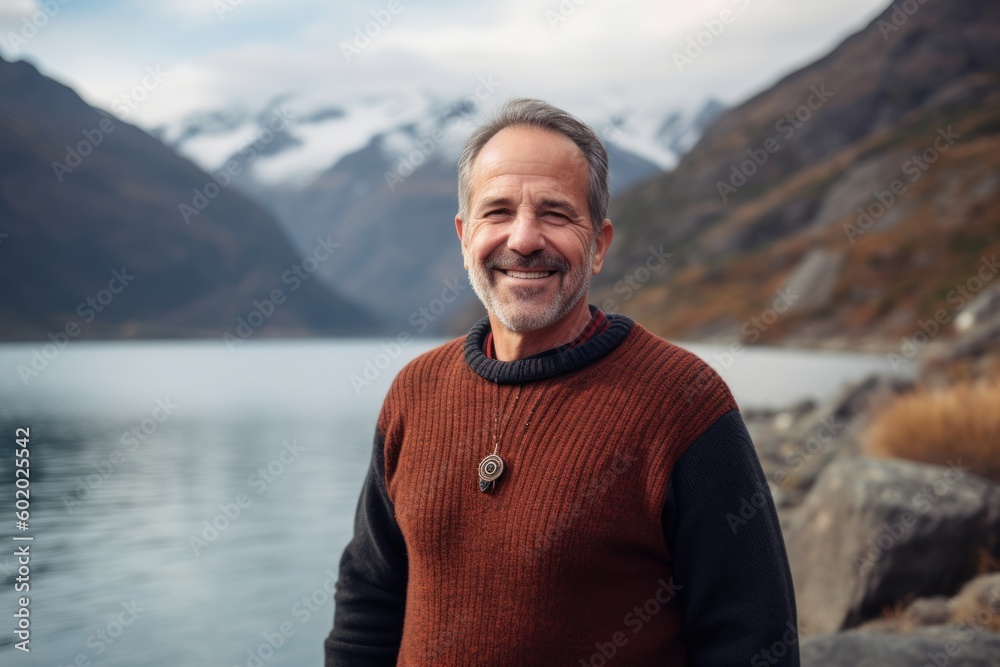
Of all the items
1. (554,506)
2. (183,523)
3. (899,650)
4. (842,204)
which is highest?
(842,204)

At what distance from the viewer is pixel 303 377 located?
45844 millimetres

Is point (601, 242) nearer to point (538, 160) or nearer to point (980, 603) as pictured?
point (538, 160)

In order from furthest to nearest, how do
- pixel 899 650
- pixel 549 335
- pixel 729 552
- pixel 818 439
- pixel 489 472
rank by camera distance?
pixel 818 439, pixel 899 650, pixel 549 335, pixel 489 472, pixel 729 552

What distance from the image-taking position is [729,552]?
1879 mm

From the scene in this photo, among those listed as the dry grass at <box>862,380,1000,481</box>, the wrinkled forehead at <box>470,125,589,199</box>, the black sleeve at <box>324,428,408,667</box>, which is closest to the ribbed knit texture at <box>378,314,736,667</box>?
the black sleeve at <box>324,428,408,667</box>

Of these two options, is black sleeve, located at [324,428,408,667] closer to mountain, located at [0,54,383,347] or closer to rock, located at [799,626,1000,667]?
rock, located at [799,626,1000,667]

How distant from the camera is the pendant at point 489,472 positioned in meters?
2.01

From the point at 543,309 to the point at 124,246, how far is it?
144812 mm

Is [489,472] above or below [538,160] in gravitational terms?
below

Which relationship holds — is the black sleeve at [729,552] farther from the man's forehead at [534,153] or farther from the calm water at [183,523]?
the calm water at [183,523]

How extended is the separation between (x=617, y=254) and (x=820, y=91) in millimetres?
28923

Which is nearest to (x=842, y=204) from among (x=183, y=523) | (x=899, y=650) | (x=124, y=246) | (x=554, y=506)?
(x=183, y=523)

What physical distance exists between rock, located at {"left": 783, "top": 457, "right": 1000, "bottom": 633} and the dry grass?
1.32 metres

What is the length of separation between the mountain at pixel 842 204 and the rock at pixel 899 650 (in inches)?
1222
